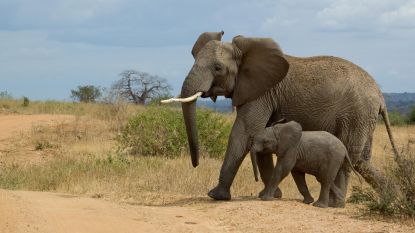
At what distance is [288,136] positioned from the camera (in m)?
9.73

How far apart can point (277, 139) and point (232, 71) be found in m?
1.17

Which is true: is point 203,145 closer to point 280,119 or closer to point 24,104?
point 280,119

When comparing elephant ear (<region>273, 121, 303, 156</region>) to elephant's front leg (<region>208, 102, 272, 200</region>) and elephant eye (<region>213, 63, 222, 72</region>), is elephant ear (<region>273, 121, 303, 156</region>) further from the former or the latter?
elephant eye (<region>213, 63, 222, 72</region>)

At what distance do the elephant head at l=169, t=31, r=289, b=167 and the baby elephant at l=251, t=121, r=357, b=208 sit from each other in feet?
2.44

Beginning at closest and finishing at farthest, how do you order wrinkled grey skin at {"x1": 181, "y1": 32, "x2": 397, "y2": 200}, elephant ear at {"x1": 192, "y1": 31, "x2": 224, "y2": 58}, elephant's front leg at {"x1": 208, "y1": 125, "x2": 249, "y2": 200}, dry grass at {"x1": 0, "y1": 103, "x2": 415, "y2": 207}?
1. elephant's front leg at {"x1": 208, "y1": 125, "x2": 249, "y2": 200}
2. wrinkled grey skin at {"x1": 181, "y1": 32, "x2": 397, "y2": 200}
3. elephant ear at {"x1": 192, "y1": 31, "x2": 224, "y2": 58}
4. dry grass at {"x1": 0, "y1": 103, "x2": 415, "y2": 207}

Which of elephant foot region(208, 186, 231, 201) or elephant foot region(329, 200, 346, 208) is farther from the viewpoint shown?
elephant foot region(329, 200, 346, 208)

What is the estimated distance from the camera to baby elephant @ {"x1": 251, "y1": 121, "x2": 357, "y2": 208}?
973 cm

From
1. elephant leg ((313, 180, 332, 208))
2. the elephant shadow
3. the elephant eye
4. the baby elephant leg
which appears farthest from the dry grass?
the elephant eye

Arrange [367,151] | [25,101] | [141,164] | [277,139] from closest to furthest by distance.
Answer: [277,139] → [367,151] → [141,164] → [25,101]

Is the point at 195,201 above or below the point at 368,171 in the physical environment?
below

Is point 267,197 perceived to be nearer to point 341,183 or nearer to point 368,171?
point 341,183

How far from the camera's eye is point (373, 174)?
10867 mm

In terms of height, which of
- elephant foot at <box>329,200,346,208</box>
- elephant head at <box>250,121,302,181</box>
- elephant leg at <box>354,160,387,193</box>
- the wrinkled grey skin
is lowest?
elephant foot at <box>329,200,346,208</box>

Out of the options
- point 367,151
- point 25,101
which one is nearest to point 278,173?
point 367,151
